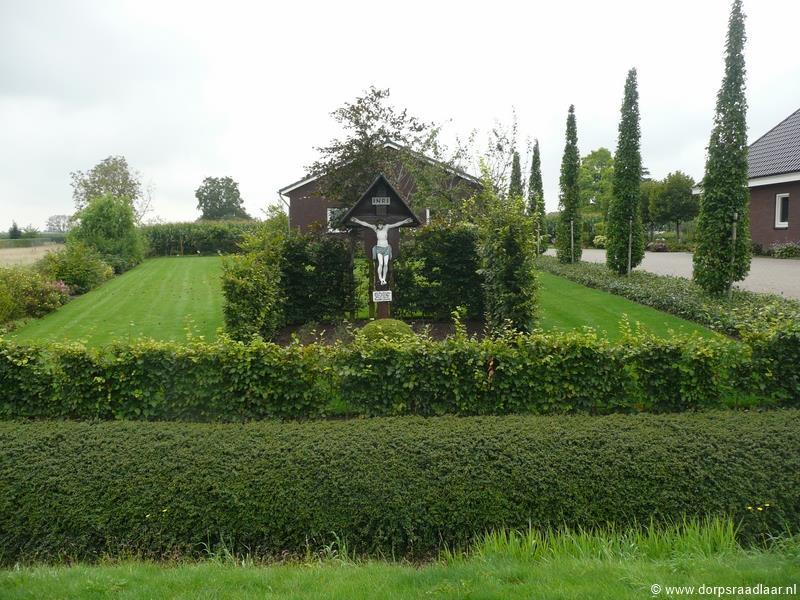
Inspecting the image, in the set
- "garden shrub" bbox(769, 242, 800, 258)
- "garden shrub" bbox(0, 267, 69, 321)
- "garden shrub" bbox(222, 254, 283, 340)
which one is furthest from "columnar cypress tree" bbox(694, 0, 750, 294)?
"garden shrub" bbox(0, 267, 69, 321)

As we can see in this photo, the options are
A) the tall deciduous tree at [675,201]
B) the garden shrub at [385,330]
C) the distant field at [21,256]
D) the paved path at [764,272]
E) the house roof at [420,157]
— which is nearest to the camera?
the garden shrub at [385,330]

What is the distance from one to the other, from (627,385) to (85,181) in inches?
2545

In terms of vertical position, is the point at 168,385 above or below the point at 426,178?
below

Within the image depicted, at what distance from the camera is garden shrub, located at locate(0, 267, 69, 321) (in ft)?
46.4

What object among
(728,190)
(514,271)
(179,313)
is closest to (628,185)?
(728,190)

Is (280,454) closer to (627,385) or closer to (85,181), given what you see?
(627,385)

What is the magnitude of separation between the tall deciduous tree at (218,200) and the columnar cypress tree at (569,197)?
53736 millimetres

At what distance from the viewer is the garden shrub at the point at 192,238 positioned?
39.6 m

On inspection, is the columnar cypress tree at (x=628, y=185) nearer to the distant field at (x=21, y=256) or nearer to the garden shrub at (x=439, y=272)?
the garden shrub at (x=439, y=272)

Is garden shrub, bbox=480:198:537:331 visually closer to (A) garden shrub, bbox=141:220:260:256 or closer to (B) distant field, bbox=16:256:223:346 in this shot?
(B) distant field, bbox=16:256:223:346

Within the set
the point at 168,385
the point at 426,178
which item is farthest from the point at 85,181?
the point at 168,385

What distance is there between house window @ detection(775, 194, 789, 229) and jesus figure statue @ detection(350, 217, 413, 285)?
22.3 m

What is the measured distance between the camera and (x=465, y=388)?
615 cm

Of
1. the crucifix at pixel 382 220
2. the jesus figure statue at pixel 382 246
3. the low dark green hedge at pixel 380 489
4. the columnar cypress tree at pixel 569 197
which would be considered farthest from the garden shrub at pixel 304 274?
the columnar cypress tree at pixel 569 197
